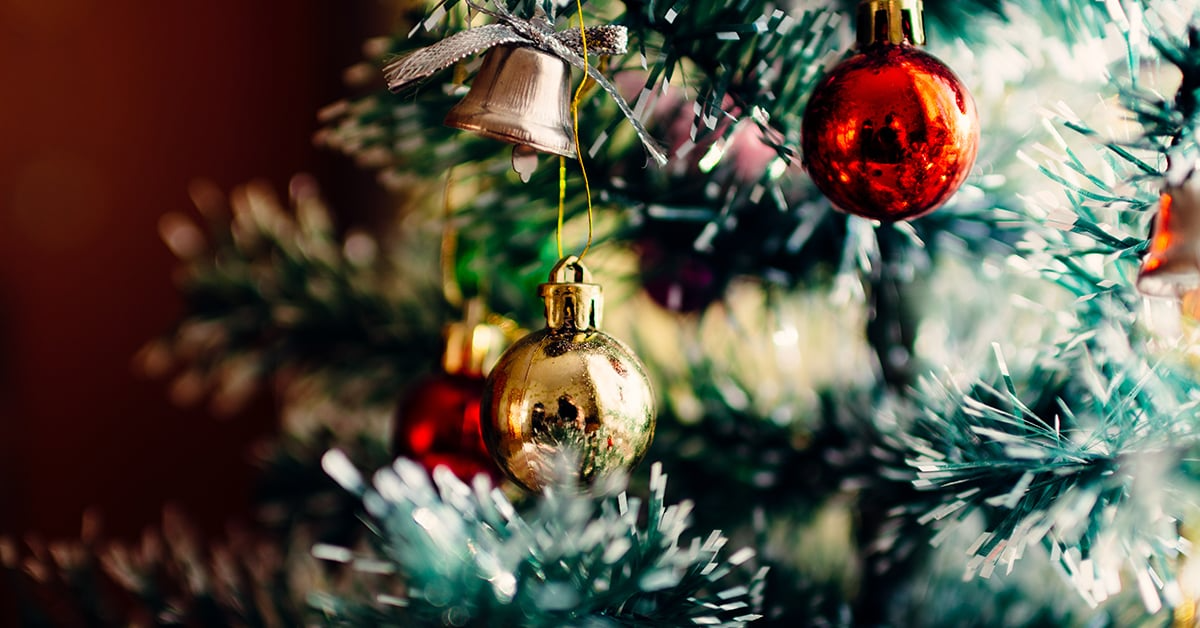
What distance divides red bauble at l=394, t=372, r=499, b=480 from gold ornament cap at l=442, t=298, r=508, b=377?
0.01 m

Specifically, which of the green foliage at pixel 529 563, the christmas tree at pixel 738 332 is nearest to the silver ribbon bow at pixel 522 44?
the christmas tree at pixel 738 332

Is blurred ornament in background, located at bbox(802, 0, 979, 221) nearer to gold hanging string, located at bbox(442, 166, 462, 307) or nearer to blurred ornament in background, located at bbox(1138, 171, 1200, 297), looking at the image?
blurred ornament in background, located at bbox(1138, 171, 1200, 297)

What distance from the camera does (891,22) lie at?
33 cm

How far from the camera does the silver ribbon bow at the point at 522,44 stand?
1.00 ft

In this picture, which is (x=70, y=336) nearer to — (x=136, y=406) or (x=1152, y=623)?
(x=136, y=406)

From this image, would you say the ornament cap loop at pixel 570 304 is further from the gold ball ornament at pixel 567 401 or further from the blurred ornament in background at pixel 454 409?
the blurred ornament in background at pixel 454 409

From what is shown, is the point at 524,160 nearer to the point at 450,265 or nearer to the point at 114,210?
the point at 450,265

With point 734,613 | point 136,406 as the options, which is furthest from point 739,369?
point 136,406

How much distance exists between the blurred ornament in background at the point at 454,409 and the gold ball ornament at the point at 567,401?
3.9 inches

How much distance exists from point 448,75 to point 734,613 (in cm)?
28

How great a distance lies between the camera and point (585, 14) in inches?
15.0

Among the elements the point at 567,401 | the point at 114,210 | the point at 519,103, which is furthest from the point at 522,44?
the point at 114,210

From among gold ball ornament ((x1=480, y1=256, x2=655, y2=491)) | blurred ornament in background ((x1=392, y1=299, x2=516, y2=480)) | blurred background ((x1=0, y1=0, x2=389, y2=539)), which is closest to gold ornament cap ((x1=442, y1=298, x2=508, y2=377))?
blurred ornament in background ((x1=392, y1=299, x2=516, y2=480))

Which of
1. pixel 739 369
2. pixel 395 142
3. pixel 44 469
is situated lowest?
pixel 44 469
